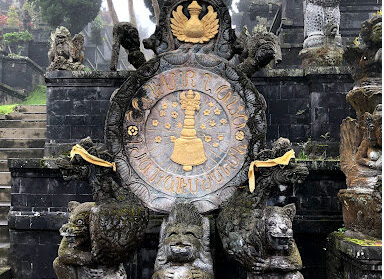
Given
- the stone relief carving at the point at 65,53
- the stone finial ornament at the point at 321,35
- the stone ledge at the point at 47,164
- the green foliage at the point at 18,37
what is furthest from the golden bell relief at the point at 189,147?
the green foliage at the point at 18,37

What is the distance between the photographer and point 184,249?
3.86 meters

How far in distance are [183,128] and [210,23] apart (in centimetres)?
131

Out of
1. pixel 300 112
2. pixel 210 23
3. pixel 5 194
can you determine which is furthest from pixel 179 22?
pixel 5 194

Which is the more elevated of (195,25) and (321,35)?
(321,35)

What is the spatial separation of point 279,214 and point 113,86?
443 cm

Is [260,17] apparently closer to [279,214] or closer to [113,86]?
[113,86]

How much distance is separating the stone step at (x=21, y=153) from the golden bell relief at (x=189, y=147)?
4.47 meters

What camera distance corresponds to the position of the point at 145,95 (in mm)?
4820

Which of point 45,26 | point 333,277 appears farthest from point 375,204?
point 45,26

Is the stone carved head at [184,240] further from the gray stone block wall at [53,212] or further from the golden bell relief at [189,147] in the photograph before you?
the gray stone block wall at [53,212]

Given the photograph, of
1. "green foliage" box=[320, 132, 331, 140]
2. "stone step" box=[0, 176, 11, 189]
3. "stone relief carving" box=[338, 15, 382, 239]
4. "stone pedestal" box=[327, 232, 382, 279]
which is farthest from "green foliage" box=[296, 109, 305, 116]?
"stone step" box=[0, 176, 11, 189]

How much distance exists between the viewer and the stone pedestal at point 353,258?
169 inches

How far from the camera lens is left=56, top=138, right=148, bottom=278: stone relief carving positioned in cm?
396

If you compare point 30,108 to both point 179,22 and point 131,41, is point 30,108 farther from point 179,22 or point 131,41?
point 179,22
